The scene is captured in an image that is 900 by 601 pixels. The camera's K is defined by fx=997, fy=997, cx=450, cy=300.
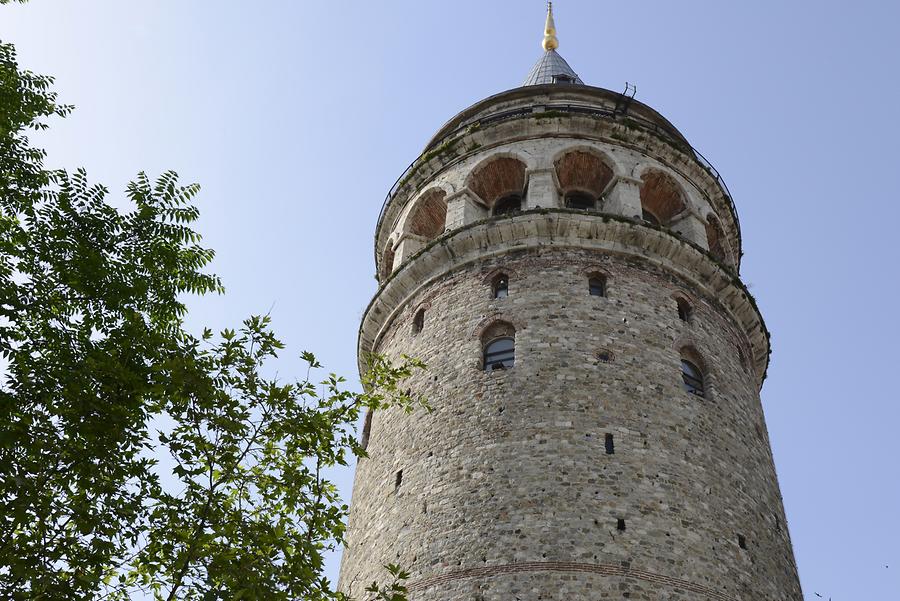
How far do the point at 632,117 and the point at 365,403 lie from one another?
16.4 m

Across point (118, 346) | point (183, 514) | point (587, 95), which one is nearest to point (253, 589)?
point (183, 514)

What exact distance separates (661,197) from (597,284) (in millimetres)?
5497

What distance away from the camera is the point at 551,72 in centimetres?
3450

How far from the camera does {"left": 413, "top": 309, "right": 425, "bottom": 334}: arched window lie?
20.9m

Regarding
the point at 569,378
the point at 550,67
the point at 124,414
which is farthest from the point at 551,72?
the point at 124,414

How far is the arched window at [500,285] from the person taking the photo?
799 inches

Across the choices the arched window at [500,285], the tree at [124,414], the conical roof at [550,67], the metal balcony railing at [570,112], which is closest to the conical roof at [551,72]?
the conical roof at [550,67]

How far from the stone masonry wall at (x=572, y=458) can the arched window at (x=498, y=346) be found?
22 cm

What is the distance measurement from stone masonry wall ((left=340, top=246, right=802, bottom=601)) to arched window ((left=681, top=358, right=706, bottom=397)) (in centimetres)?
24

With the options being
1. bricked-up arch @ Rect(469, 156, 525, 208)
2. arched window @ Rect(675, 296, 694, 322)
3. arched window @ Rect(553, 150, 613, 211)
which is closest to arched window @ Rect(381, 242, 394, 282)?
bricked-up arch @ Rect(469, 156, 525, 208)

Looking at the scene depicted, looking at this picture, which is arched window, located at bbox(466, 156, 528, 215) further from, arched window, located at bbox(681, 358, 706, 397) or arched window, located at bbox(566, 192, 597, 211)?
arched window, located at bbox(681, 358, 706, 397)

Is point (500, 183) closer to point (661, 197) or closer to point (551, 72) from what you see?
point (661, 197)

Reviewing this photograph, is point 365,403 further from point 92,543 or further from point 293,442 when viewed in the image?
point 92,543

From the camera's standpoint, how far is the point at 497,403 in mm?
17484
